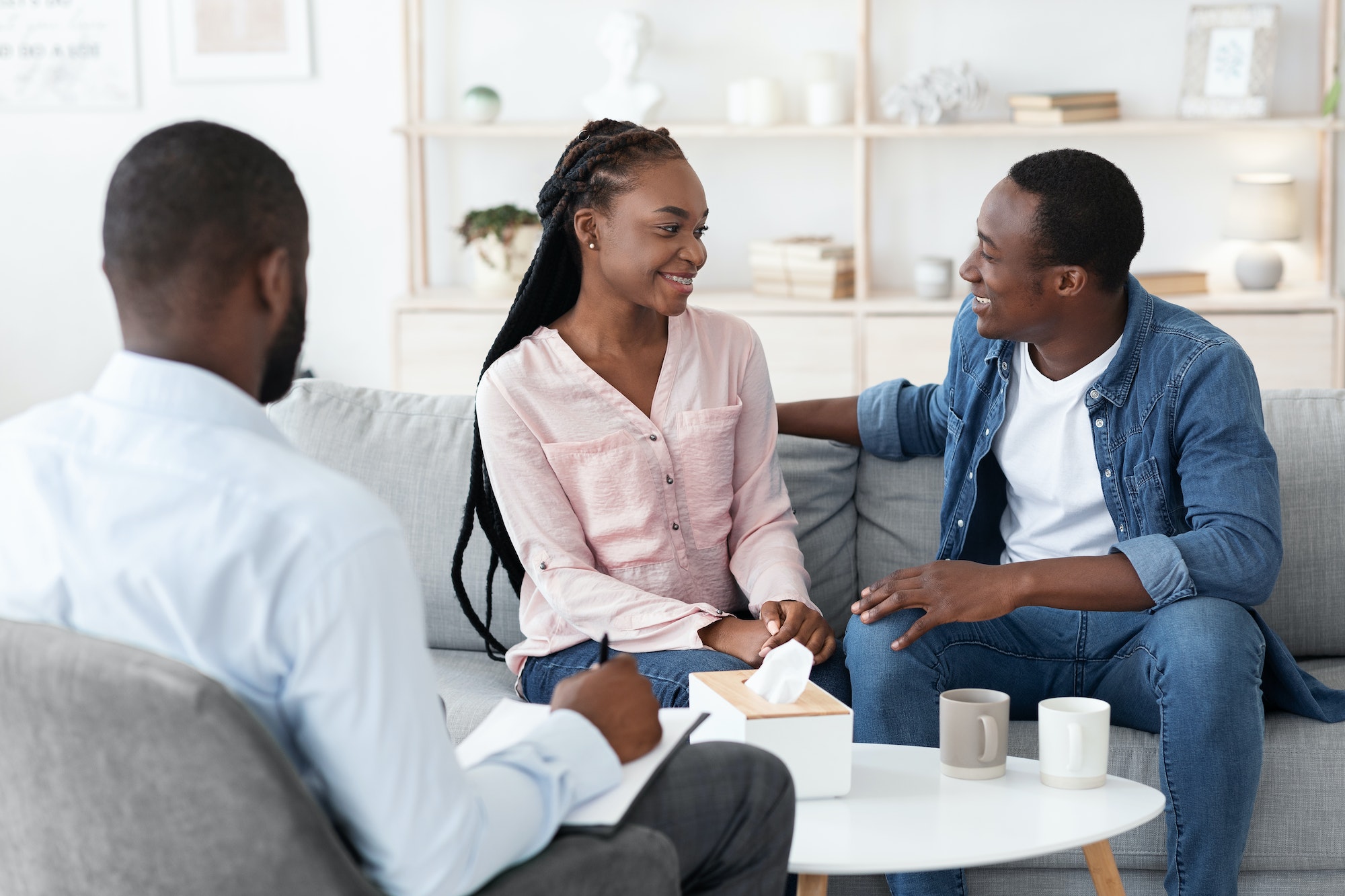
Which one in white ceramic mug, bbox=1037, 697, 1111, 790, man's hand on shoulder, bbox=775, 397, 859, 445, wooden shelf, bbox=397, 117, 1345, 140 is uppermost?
wooden shelf, bbox=397, 117, 1345, 140

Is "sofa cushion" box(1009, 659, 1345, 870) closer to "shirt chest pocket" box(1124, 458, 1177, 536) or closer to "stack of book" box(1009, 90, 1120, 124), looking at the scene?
"shirt chest pocket" box(1124, 458, 1177, 536)

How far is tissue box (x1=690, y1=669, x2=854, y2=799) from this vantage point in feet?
4.28

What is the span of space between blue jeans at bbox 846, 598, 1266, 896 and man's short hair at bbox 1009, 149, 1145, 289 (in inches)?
18.4

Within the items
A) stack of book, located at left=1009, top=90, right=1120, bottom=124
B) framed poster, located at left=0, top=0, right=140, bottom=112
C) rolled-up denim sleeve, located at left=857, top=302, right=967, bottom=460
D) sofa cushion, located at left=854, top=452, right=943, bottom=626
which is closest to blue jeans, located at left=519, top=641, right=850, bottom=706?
sofa cushion, located at left=854, top=452, right=943, bottom=626

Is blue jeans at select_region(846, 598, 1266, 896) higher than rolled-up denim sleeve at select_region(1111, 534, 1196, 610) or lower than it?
lower

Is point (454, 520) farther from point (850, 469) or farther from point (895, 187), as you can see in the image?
point (895, 187)

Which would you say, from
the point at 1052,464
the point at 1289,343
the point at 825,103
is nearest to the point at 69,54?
the point at 825,103

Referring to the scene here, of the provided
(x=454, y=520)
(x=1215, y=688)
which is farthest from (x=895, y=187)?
(x=1215, y=688)

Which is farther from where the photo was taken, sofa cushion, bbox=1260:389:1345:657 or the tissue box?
sofa cushion, bbox=1260:389:1345:657

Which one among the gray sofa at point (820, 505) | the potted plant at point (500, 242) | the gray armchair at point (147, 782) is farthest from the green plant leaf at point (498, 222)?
the gray armchair at point (147, 782)

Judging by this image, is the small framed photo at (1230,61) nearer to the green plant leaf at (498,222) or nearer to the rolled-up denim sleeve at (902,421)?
the green plant leaf at (498,222)

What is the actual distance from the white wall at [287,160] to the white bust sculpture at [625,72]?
0.69 metres

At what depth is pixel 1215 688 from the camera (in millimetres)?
1538

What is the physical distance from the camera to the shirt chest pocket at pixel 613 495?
1827 millimetres
